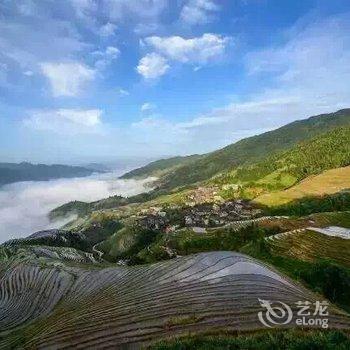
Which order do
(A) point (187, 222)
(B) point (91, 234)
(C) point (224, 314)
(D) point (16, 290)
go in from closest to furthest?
(C) point (224, 314) < (D) point (16, 290) < (B) point (91, 234) < (A) point (187, 222)

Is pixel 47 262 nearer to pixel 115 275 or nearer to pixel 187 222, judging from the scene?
pixel 115 275

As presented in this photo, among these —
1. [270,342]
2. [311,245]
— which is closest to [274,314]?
[270,342]

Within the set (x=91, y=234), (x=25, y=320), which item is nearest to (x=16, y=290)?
(x=25, y=320)

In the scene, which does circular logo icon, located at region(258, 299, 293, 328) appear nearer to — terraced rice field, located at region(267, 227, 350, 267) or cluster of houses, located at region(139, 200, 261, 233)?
terraced rice field, located at region(267, 227, 350, 267)

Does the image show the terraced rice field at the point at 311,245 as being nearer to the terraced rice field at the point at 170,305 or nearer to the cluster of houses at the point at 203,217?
the cluster of houses at the point at 203,217

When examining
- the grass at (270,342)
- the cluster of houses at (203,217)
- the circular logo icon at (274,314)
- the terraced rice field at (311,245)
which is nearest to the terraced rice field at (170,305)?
the circular logo icon at (274,314)

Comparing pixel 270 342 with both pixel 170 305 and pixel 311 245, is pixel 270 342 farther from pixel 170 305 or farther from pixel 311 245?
pixel 311 245
